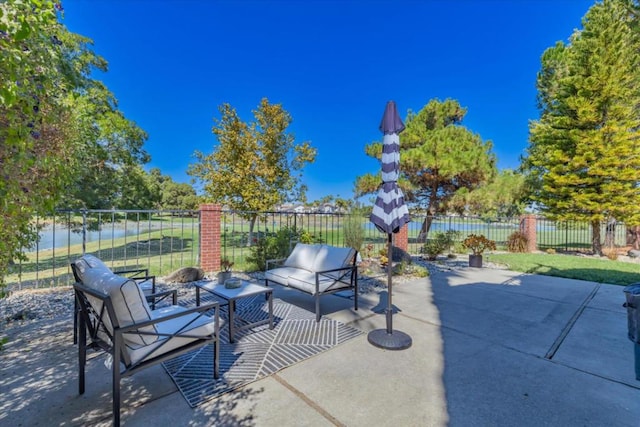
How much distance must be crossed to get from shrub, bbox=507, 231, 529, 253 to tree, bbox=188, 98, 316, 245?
930 cm

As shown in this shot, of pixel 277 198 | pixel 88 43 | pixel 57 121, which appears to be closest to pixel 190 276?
pixel 57 121

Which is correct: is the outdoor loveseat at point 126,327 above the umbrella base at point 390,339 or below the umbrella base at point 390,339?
above

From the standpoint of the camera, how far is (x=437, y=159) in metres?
11.5

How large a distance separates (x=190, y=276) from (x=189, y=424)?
4.15 metres

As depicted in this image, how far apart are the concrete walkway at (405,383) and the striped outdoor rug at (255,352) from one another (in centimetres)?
11

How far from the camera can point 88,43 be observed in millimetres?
10039

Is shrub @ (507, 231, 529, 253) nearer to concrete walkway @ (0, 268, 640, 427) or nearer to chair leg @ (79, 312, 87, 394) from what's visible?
concrete walkway @ (0, 268, 640, 427)

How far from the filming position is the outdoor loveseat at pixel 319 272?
3.78 metres

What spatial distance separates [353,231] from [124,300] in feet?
21.1

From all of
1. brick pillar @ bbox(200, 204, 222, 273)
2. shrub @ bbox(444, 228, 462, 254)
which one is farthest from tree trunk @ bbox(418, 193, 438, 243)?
brick pillar @ bbox(200, 204, 222, 273)

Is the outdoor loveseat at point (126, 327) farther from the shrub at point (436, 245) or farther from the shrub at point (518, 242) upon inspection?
the shrub at point (518, 242)

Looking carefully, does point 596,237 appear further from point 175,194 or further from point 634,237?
point 175,194

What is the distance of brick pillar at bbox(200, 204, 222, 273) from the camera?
19.6ft

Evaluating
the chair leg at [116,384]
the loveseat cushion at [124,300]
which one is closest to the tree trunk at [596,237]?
the loveseat cushion at [124,300]
